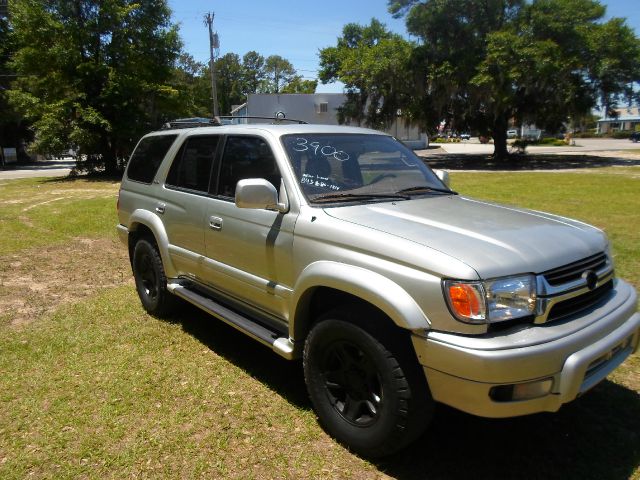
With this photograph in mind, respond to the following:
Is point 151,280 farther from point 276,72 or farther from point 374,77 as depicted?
point 276,72

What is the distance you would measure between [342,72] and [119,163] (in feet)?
42.8

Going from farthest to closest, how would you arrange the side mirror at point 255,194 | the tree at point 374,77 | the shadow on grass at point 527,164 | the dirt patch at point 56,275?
1. the tree at point 374,77
2. the shadow on grass at point 527,164
3. the dirt patch at point 56,275
4. the side mirror at point 255,194

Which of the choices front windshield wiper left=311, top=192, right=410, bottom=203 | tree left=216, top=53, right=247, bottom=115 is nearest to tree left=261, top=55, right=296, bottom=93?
tree left=216, top=53, right=247, bottom=115

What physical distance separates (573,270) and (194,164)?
10.2ft

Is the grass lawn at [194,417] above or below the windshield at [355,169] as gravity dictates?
below

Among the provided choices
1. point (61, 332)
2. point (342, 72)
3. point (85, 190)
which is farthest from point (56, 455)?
point (342, 72)

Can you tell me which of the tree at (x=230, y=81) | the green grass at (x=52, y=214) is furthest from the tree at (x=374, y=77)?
the tree at (x=230, y=81)

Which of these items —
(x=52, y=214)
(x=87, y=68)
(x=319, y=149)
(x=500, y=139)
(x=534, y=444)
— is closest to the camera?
(x=534, y=444)

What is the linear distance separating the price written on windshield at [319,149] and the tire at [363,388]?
4.26ft

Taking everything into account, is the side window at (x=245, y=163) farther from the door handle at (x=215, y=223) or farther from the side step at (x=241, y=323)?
the side step at (x=241, y=323)

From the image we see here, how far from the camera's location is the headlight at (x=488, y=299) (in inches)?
95.7

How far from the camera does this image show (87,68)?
72.3 feet

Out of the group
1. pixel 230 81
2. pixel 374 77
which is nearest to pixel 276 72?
pixel 230 81

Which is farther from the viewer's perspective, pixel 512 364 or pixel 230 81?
pixel 230 81
